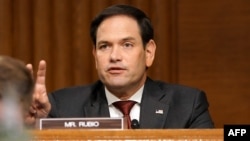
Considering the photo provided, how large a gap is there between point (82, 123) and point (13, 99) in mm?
844

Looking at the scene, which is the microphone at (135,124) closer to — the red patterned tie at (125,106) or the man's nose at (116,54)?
the red patterned tie at (125,106)

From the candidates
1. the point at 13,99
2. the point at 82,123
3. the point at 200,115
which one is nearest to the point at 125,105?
the point at 200,115

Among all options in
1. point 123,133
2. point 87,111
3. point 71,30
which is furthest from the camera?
point 71,30

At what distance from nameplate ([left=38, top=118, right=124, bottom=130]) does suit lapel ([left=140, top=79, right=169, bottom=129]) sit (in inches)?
19.2

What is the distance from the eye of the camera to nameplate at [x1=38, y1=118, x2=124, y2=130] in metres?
1.26

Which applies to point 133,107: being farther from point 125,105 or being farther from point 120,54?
point 120,54

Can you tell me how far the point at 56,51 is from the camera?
106 inches

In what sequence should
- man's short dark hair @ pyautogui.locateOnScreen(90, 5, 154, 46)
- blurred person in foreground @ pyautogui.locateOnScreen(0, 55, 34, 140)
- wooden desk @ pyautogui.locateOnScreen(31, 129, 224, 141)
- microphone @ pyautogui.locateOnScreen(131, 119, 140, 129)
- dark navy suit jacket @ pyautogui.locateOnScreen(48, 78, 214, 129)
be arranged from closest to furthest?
blurred person in foreground @ pyautogui.locateOnScreen(0, 55, 34, 140) < wooden desk @ pyautogui.locateOnScreen(31, 129, 224, 141) < microphone @ pyautogui.locateOnScreen(131, 119, 140, 129) < dark navy suit jacket @ pyautogui.locateOnScreen(48, 78, 214, 129) < man's short dark hair @ pyautogui.locateOnScreen(90, 5, 154, 46)

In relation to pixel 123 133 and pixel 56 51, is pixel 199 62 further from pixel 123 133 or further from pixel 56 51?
pixel 123 133

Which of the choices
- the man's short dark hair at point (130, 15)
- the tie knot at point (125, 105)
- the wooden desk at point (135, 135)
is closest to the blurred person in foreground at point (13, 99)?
the wooden desk at point (135, 135)

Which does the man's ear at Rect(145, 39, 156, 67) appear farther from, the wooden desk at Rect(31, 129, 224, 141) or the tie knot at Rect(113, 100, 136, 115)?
the wooden desk at Rect(31, 129, 224, 141)

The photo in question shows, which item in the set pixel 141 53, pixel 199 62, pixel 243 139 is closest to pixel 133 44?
pixel 141 53

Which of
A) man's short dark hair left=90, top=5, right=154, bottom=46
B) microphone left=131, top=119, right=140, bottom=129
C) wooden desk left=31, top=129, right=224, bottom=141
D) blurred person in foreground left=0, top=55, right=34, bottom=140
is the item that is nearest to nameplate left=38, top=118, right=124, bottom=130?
wooden desk left=31, top=129, right=224, bottom=141

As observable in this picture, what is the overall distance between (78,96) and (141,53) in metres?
0.27
